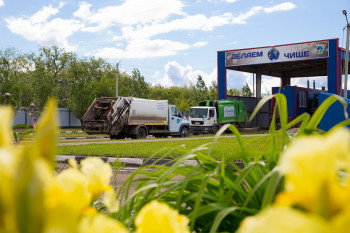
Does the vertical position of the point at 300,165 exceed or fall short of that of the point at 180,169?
it exceeds it

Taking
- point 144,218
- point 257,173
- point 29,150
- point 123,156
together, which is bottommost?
point 123,156

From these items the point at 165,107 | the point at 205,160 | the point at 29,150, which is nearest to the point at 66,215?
the point at 29,150

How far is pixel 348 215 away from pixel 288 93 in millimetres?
26928

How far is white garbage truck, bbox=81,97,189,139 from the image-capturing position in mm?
19391

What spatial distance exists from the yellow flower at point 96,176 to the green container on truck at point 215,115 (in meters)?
23.8

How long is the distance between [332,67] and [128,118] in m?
13.2

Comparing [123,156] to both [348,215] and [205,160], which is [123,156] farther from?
[348,215]

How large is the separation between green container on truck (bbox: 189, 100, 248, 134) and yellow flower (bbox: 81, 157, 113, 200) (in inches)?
936

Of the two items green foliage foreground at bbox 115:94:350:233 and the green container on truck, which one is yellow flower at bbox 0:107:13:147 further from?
the green container on truck

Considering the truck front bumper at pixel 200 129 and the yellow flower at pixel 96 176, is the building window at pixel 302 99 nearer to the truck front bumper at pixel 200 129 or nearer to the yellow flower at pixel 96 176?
the truck front bumper at pixel 200 129

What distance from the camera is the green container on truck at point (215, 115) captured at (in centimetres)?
2452

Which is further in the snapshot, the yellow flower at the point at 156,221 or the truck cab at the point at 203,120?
the truck cab at the point at 203,120

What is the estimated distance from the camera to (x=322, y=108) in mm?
1396

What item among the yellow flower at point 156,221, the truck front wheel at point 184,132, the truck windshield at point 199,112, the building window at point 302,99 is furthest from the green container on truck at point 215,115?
the yellow flower at point 156,221
